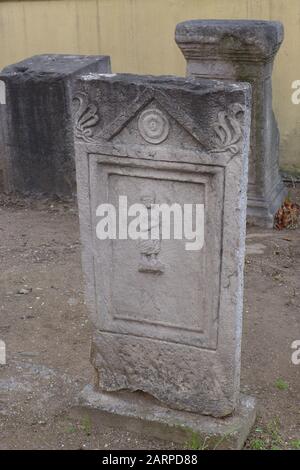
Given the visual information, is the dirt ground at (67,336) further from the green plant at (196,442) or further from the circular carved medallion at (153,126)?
the circular carved medallion at (153,126)

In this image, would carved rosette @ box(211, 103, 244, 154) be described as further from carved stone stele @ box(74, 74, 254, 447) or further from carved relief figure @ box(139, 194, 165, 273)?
carved relief figure @ box(139, 194, 165, 273)

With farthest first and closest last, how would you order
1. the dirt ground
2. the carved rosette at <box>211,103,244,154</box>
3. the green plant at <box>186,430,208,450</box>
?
1. the dirt ground
2. the green plant at <box>186,430,208,450</box>
3. the carved rosette at <box>211,103,244,154</box>

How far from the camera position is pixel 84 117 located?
3158mm

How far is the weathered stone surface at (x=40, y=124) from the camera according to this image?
6.21 meters

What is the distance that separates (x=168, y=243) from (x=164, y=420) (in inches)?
33.3

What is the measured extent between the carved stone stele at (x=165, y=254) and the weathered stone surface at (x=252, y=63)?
270 centimetres

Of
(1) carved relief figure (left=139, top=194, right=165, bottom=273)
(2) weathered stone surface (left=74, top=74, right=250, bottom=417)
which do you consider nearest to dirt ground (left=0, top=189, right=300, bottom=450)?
(2) weathered stone surface (left=74, top=74, right=250, bottom=417)

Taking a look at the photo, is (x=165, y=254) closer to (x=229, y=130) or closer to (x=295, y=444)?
(x=229, y=130)

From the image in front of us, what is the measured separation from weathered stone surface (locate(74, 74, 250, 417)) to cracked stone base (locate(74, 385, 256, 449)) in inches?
2.1

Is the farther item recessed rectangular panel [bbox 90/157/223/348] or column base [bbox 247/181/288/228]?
column base [bbox 247/181/288/228]

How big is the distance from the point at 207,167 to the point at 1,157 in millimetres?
4014

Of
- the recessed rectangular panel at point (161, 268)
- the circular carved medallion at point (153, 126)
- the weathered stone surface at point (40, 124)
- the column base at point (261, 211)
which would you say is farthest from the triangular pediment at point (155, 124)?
the weathered stone surface at point (40, 124)

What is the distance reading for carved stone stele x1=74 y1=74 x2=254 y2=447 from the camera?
2.96 metres
